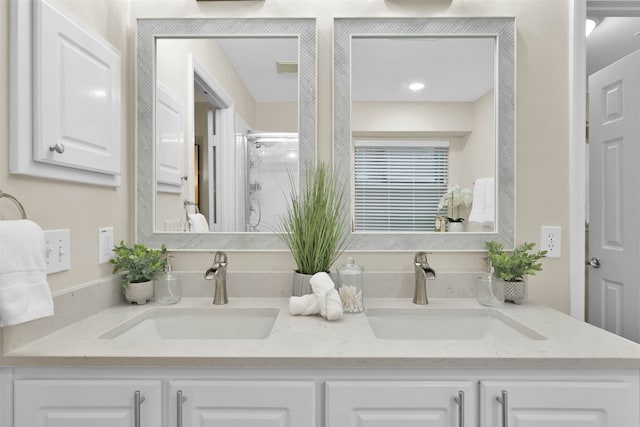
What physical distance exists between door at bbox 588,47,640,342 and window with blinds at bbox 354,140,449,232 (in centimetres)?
114

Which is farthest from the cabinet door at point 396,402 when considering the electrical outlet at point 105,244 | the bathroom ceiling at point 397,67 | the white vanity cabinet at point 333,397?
the bathroom ceiling at point 397,67

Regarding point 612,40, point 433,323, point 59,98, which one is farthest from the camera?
point 612,40

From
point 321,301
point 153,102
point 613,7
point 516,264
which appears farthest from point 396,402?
point 613,7

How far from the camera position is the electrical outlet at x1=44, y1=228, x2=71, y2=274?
3.44 feet

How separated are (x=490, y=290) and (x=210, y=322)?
1012mm

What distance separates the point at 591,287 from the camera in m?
2.22

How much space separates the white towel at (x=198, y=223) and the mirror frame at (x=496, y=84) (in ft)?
1.90

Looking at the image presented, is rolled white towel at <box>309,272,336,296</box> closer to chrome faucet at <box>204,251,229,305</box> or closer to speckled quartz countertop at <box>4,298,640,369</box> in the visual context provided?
speckled quartz countertop at <box>4,298,640,369</box>

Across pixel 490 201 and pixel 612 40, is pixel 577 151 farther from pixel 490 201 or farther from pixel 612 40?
pixel 612 40

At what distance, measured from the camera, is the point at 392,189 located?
4.94 ft

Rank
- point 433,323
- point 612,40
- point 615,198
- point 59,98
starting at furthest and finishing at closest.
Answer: point 612,40
point 615,198
point 433,323
point 59,98

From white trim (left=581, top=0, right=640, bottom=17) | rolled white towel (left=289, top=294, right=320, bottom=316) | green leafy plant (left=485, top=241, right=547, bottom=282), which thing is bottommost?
rolled white towel (left=289, top=294, right=320, bottom=316)

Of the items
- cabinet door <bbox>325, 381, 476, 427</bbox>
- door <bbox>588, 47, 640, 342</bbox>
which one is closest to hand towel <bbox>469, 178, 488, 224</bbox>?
cabinet door <bbox>325, 381, 476, 427</bbox>

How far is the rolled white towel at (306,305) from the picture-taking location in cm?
123
